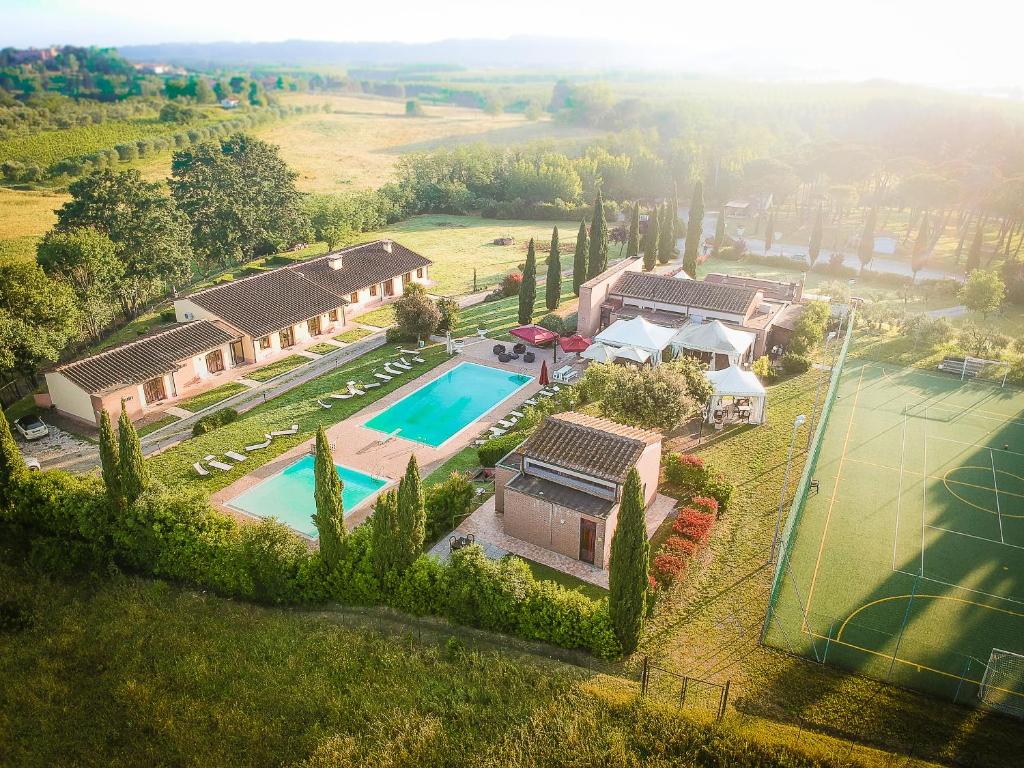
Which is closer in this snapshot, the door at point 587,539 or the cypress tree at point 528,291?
the door at point 587,539

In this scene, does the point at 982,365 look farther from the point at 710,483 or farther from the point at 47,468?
the point at 47,468

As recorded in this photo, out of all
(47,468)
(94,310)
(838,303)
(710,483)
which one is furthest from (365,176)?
(710,483)

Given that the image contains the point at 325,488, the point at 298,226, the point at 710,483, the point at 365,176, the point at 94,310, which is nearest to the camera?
the point at 325,488

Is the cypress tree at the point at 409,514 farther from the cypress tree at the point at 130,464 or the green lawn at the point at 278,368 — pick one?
the green lawn at the point at 278,368

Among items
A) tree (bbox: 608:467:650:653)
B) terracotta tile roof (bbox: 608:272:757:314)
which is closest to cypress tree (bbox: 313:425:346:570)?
tree (bbox: 608:467:650:653)

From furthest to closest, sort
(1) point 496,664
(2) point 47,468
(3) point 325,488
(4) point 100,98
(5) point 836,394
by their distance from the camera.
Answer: (4) point 100,98
(5) point 836,394
(2) point 47,468
(3) point 325,488
(1) point 496,664

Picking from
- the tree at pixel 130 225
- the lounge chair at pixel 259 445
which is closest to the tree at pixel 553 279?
the lounge chair at pixel 259 445

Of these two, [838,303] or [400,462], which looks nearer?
[400,462]

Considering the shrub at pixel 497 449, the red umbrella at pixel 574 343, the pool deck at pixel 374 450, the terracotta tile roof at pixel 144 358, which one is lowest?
the pool deck at pixel 374 450
